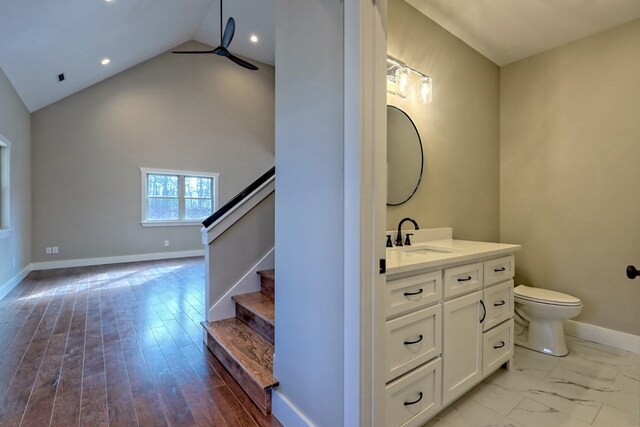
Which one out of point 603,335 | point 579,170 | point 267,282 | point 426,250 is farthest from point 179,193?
point 603,335

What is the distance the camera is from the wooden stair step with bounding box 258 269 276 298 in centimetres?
248

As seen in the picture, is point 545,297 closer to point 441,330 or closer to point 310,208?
point 441,330

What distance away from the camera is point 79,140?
5512mm

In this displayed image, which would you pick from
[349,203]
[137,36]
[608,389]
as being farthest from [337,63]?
[137,36]

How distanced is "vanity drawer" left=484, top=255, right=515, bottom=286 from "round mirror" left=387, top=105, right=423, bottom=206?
710mm

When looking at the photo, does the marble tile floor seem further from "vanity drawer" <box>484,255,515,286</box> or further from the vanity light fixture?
the vanity light fixture

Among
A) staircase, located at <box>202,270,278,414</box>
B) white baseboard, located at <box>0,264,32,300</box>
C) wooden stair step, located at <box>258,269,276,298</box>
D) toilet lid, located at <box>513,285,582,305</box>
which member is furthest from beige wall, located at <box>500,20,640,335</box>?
white baseboard, located at <box>0,264,32,300</box>

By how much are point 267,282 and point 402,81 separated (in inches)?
76.5

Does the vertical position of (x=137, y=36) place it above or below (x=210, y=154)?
above

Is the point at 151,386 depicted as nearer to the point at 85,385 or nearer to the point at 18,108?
the point at 85,385

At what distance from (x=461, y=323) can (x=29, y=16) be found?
16.5 ft

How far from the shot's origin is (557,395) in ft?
5.72

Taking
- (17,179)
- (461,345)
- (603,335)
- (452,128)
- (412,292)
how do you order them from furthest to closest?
(17,179) → (452,128) → (603,335) → (461,345) → (412,292)

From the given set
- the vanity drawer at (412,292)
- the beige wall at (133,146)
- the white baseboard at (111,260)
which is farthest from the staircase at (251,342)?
the beige wall at (133,146)
